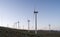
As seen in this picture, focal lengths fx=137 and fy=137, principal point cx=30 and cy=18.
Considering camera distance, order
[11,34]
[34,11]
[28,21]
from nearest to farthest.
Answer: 1. [11,34]
2. [34,11]
3. [28,21]

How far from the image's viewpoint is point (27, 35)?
64.8 feet

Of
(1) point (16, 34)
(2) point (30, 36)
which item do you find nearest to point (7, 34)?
(1) point (16, 34)

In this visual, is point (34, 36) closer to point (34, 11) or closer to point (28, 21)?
point (34, 11)

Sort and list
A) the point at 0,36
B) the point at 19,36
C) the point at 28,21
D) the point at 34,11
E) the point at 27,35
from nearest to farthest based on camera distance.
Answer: the point at 0,36 < the point at 19,36 < the point at 27,35 < the point at 34,11 < the point at 28,21

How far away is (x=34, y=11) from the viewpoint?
37781mm

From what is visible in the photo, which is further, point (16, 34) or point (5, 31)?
Answer: point (16, 34)

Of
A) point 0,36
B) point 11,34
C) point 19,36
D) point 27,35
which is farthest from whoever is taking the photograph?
point 27,35

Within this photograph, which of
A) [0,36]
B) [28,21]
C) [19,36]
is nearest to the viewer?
[0,36]

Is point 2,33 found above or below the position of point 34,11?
below

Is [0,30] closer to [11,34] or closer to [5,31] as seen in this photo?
[5,31]

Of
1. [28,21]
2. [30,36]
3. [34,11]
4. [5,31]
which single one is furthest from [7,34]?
[28,21]

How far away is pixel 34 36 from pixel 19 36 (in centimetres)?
322

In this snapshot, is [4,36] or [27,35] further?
[27,35]

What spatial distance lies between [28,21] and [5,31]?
39.7 m
